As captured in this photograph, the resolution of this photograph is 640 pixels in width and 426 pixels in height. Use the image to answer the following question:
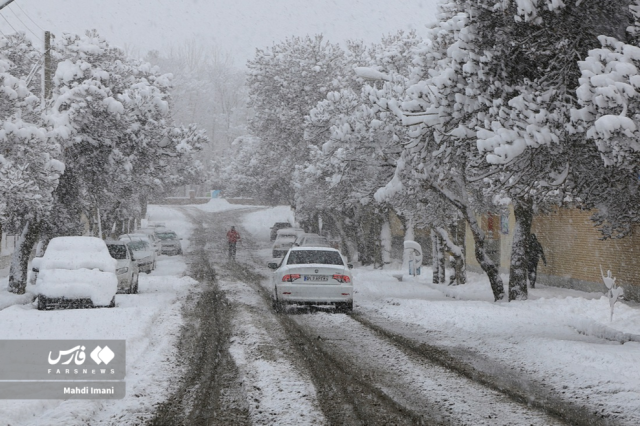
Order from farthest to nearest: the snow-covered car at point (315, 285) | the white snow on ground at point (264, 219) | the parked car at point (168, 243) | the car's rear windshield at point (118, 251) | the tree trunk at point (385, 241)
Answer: the white snow on ground at point (264, 219) < the parked car at point (168, 243) < the tree trunk at point (385, 241) < the car's rear windshield at point (118, 251) < the snow-covered car at point (315, 285)

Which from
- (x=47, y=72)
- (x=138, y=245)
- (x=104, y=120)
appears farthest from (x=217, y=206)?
(x=104, y=120)

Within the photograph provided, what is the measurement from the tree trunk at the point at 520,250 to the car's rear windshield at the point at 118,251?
35.1 ft

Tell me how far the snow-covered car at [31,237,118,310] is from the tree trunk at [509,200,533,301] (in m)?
9.86

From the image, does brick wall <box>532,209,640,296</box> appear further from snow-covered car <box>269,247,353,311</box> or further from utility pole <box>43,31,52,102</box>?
utility pole <box>43,31,52,102</box>

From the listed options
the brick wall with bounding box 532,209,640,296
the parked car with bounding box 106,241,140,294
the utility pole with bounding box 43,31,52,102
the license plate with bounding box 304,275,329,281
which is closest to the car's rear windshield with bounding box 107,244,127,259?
the parked car with bounding box 106,241,140,294

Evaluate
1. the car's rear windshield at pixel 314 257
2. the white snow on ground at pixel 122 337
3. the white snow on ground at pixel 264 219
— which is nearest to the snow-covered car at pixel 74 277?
the white snow on ground at pixel 122 337

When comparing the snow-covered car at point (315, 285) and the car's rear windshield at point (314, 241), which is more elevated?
the car's rear windshield at point (314, 241)

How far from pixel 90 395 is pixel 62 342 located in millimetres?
2922

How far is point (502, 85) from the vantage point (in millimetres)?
10062

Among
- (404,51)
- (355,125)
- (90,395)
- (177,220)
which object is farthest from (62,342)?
(177,220)

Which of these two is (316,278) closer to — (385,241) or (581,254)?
(581,254)

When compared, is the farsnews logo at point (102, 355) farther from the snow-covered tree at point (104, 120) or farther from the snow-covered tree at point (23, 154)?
the snow-covered tree at point (104, 120)

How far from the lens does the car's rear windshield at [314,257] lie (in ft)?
54.7

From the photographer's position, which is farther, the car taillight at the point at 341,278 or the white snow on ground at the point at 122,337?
the car taillight at the point at 341,278
